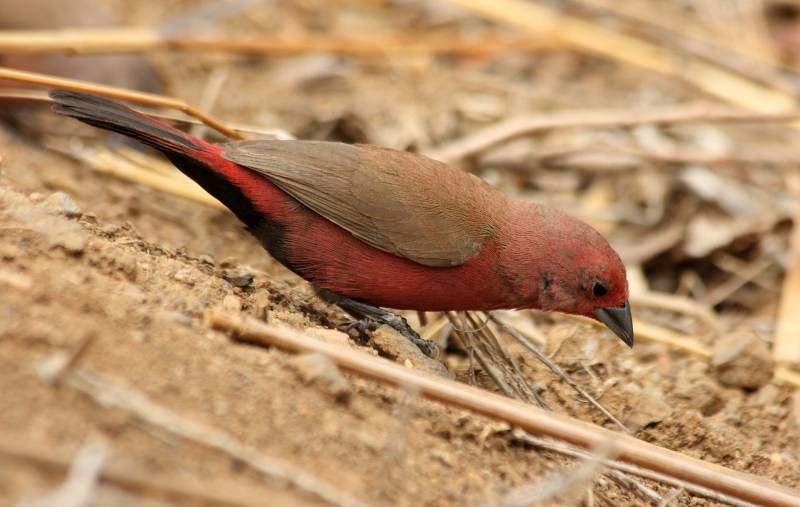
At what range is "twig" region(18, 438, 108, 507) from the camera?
6.61 feet

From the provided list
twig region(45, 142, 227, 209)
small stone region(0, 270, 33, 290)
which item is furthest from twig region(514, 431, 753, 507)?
twig region(45, 142, 227, 209)

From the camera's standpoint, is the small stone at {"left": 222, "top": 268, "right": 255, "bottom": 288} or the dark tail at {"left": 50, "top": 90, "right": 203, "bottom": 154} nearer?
the dark tail at {"left": 50, "top": 90, "right": 203, "bottom": 154}

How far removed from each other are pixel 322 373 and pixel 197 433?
582 mm

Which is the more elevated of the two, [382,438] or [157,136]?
[157,136]

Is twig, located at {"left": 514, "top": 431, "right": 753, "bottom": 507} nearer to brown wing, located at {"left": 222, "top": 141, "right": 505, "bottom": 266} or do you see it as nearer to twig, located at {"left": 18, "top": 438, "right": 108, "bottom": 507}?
brown wing, located at {"left": 222, "top": 141, "right": 505, "bottom": 266}

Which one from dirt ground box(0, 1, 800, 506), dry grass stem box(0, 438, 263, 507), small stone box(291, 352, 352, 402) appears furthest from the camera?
small stone box(291, 352, 352, 402)

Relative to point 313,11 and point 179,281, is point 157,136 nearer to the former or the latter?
point 179,281

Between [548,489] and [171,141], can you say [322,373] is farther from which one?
[171,141]

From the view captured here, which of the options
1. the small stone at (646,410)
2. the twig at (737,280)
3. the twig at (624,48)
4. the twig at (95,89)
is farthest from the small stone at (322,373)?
the twig at (624,48)

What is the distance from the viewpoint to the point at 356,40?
7.43 metres

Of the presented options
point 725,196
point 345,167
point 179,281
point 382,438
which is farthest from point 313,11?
point 382,438

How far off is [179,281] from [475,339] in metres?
1.34

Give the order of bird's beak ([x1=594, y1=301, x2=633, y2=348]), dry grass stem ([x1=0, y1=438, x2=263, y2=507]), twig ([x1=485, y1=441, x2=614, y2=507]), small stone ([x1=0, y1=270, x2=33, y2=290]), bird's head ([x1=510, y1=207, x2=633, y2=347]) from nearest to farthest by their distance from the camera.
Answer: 1. dry grass stem ([x1=0, y1=438, x2=263, y2=507])
2. twig ([x1=485, y1=441, x2=614, y2=507])
3. small stone ([x1=0, y1=270, x2=33, y2=290])
4. bird's head ([x1=510, y1=207, x2=633, y2=347])
5. bird's beak ([x1=594, y1=301, x2=633, y2=348])

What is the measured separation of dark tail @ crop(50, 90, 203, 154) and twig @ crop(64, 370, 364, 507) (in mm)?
1487
